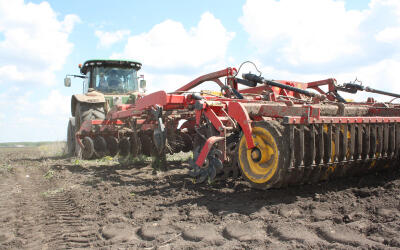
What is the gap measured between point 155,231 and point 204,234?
1.53ft

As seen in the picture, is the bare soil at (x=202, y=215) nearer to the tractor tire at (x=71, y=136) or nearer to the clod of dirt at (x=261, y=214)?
the clod of dirt at (x=261, y=214)

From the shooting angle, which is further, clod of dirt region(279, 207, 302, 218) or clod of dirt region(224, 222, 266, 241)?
clod of dirt region(279, 207, 302, 218)

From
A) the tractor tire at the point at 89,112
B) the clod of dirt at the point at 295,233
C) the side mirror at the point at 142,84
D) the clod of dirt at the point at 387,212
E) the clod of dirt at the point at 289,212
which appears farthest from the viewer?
the side mirror at the point at 142,84

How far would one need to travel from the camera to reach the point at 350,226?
2838 millimetres

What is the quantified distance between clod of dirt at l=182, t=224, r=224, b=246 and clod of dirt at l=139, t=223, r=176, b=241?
0.51ft

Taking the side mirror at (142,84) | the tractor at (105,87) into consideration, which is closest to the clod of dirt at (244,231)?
the tractor at (105,87)

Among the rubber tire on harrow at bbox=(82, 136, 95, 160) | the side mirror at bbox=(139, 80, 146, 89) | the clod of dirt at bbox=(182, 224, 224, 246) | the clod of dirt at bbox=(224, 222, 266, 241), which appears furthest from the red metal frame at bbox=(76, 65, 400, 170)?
the side mirror at bbox=(139, 80, 146, 89)

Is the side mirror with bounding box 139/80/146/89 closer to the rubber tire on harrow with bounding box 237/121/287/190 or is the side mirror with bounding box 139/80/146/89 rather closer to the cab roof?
the cab roof

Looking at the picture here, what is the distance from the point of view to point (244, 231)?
288cm

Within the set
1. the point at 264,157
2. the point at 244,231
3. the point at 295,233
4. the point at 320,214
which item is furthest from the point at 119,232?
the point at 320,214

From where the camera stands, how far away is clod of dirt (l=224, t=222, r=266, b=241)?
8.99 feet

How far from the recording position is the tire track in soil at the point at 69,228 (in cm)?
290

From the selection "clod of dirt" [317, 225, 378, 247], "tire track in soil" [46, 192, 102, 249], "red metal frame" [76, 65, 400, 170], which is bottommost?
"tire track in soil" [46, 192, 102, 249]

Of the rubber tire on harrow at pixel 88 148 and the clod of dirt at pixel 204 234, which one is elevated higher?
the rubber tire on harrow at pixel 88 148
